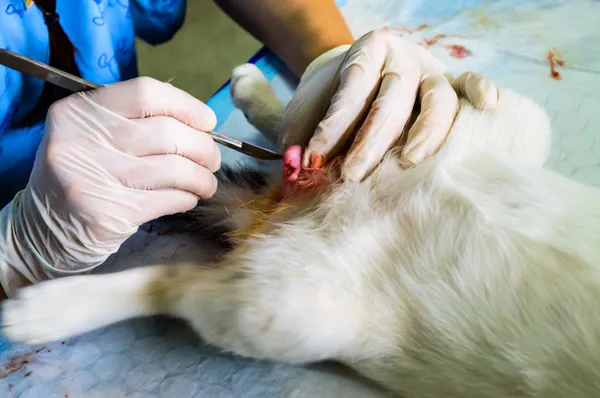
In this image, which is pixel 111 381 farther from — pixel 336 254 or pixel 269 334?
pixel 336 254

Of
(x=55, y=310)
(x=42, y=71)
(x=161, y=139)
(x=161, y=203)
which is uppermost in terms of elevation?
(x=42, y=71)

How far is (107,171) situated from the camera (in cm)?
71

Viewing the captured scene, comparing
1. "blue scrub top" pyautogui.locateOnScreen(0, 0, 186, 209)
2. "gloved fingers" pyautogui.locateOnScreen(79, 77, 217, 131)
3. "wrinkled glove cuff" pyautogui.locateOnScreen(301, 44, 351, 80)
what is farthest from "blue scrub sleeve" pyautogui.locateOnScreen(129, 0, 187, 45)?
"gloved fingers" pyautogui.locateOnScreen(79, 77, 217, 131)

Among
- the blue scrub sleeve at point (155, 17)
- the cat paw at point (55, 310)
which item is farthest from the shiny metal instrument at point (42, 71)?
the blue scrub sleeve at point (155, 17)

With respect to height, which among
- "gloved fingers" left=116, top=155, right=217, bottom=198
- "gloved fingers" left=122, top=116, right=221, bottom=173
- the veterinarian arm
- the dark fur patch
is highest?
the veterinarian arm

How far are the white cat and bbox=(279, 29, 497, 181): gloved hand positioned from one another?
1.4 inches

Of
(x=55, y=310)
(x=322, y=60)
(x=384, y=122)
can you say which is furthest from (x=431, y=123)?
(x=55, y=310)

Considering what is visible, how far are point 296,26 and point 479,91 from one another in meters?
0.55

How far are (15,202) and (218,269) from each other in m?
0.38

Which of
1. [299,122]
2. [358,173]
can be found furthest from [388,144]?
[299,122]

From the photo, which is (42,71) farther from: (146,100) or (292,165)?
(292,165)

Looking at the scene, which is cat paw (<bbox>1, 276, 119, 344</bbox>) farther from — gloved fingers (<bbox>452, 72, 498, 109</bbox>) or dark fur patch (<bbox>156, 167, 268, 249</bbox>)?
gloved fingers (<bbox>452, 72, 498, 109</bbox>)

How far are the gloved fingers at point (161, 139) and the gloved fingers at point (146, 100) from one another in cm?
1

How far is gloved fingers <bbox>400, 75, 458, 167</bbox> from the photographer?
0.75 meters
